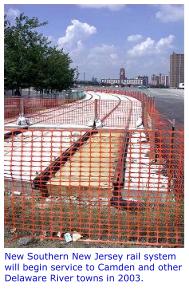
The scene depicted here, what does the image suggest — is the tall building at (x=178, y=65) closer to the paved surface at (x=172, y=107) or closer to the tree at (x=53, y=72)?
the paved surface at (x=172, y=107)

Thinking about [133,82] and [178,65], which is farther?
[133,82]

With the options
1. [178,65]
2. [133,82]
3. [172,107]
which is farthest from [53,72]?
[133,82]

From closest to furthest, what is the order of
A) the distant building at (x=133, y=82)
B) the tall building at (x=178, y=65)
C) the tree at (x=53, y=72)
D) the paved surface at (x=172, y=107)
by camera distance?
the tall building at (x=178, y=65)
the paved surface at (x=172, y=107)
the tree at (x=53, y=72)
the distant building at (x=133, y=82)

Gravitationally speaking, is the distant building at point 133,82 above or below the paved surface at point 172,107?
above

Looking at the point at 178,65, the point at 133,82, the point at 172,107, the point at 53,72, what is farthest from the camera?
the point at 133,82

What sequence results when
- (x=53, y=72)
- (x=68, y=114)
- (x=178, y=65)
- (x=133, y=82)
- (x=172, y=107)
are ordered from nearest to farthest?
1. (x=68, y=114)
2. (x=172, y=107)
3. (x=53, y=72)
4. (x=178, y=65)
5. (x=133, y=82)

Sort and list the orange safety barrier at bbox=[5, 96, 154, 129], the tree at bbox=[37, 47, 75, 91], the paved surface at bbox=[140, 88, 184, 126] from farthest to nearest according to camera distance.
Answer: the tree at bbox=[37, 47, 75, 91]
the paved surface at bbox=[140, 88, 184, 126]
the orange safety barrier at bbox=[5, 96, 154, 129]

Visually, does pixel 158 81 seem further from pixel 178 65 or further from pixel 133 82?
pixel 178 65

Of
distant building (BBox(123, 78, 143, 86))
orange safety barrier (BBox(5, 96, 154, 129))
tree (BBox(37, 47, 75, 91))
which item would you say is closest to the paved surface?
orange safety barrier (BBox(5, 96, 154, 129))

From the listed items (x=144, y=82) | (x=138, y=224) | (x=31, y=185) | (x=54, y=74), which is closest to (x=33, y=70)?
(x=54, y=74)

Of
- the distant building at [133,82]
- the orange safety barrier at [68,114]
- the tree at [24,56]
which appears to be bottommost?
the orange safety barrier at [68,114]

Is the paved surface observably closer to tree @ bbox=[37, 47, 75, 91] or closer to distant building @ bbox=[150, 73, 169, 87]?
tree @ bbox=[37, 47, 75, 91]

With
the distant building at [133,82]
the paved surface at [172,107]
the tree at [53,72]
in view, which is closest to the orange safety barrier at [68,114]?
the paved surface at [172,107]
